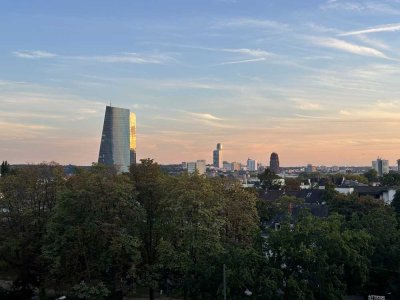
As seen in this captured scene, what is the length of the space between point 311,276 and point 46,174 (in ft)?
63.4

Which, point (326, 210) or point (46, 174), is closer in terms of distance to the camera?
point (46, 174)

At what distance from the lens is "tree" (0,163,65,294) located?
104ft

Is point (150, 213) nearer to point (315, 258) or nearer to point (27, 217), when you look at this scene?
point (27, 217)

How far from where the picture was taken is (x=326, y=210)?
54.7 meters

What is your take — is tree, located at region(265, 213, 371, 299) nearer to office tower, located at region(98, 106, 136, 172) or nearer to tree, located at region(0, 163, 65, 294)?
tree, located at region(0, 163, 65, 294)

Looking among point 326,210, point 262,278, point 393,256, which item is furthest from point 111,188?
point 326,210

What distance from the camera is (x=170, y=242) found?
29172mm

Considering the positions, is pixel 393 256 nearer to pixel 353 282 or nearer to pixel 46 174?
pixel 353 282

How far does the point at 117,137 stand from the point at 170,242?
124 metres

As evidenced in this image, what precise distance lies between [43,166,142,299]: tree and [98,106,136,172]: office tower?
114563 millimetres

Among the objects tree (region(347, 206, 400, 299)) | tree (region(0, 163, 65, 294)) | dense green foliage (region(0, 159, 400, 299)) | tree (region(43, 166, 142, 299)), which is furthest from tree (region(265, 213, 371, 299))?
tree (region(0, 163, 65, 294))

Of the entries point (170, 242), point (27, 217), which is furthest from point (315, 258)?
point (27, 217)

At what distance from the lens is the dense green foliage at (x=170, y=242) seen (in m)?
23.6

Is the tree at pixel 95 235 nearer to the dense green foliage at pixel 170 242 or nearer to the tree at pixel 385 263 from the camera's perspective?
the dense green foliage at pixel 170 242
